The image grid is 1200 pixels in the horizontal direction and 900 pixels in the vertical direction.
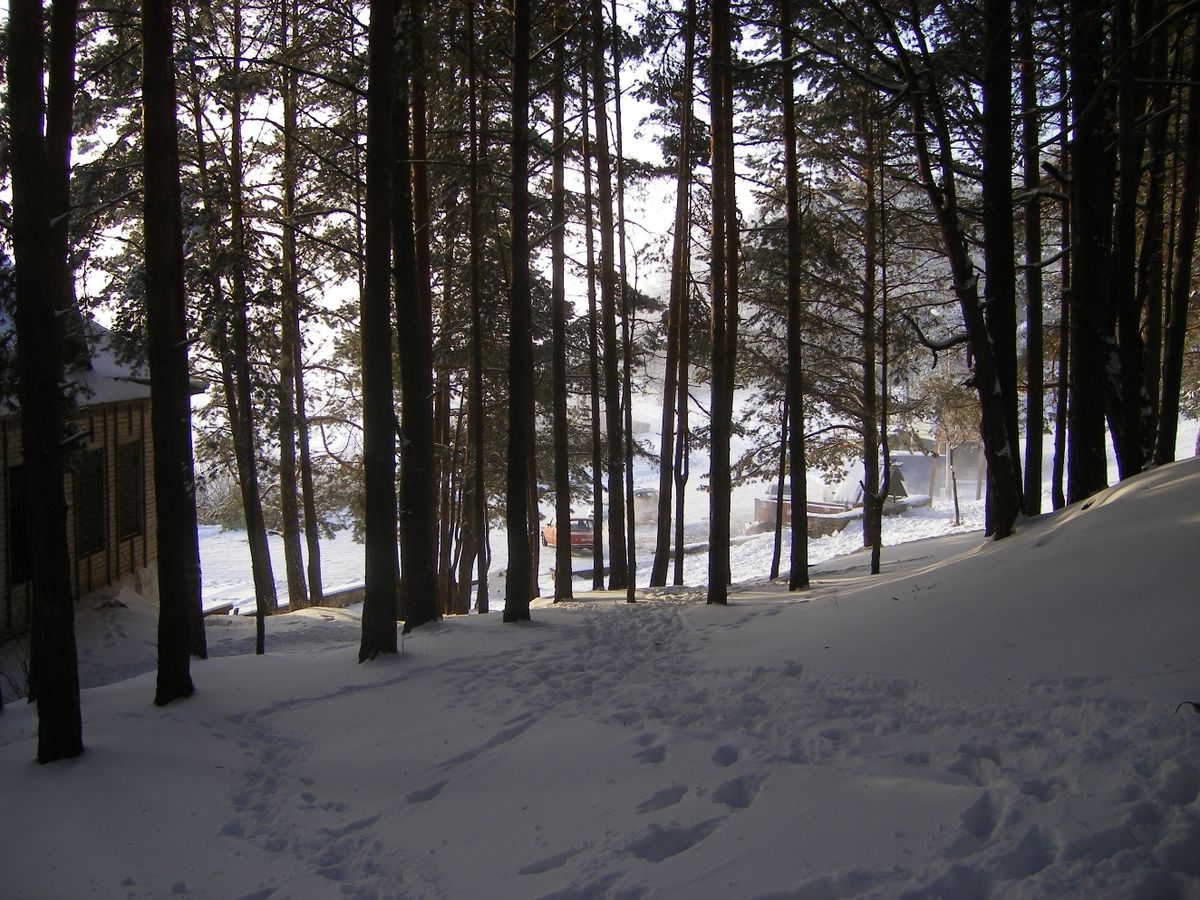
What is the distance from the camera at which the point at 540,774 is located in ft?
16.1

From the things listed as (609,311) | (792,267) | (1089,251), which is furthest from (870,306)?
(1089,251)

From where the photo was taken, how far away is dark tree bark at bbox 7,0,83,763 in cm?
526

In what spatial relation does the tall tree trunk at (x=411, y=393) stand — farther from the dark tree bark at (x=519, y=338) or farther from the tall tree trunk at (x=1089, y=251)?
the tall tree trunk at (x=1089, y=251)

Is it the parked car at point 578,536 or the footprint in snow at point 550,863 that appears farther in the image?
the parked car at point 578,536

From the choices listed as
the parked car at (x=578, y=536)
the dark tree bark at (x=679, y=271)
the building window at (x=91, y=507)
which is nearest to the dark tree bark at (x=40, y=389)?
the dark tree bark at (x=679, y=271)

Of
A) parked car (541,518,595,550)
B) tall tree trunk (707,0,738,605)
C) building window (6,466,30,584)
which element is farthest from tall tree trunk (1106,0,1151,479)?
parked car (541,518,595,550)

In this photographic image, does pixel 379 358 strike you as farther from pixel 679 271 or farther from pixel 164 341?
pixel 679 271

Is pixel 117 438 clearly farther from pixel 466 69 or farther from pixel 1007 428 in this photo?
pixel 1007 428

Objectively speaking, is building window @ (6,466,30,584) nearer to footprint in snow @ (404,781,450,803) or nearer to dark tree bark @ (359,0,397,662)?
dark tree bark @ (359,0,397,662)

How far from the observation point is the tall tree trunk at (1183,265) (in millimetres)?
9453

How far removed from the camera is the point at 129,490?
16.1m

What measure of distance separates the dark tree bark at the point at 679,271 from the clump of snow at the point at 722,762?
7.43 metres

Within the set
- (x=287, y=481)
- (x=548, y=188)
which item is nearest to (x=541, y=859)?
(x=548, y=188)

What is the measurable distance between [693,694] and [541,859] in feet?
7.65
